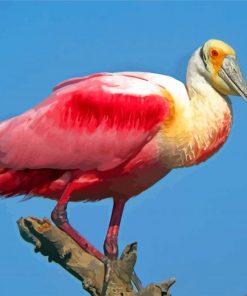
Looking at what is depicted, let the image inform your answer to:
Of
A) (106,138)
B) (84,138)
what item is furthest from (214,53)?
(84,138)

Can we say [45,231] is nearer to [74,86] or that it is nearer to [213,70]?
[74,86]

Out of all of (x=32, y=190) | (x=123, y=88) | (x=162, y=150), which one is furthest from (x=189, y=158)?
(x=32, y=190)

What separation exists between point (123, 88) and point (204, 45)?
0.93 meters

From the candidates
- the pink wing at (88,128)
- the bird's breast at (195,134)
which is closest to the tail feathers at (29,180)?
the pink wing at (88,128)

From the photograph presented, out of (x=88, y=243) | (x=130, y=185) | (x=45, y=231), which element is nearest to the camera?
(x=45, y=231)

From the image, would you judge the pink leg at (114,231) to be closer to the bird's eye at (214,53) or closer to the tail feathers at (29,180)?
the tail feathers at (29,180)

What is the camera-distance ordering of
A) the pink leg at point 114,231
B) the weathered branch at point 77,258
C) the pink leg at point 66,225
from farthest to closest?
the pink leg at point 114,231, the pink leg at point 66,225, the weathered branch at point 77,258

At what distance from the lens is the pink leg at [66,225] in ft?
20.1

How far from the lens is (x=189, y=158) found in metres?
6.48

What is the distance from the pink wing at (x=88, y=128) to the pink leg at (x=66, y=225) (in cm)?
27

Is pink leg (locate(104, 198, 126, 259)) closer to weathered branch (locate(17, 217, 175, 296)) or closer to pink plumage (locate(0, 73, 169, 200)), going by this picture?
pink plumage (locate(0, 73, 169, 200))

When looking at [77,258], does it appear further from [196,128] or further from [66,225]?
[196,128]

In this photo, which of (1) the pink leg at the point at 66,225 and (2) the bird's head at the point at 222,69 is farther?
(2) the bird's head at the point at 222,69

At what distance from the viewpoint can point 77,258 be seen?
19.3 feet
